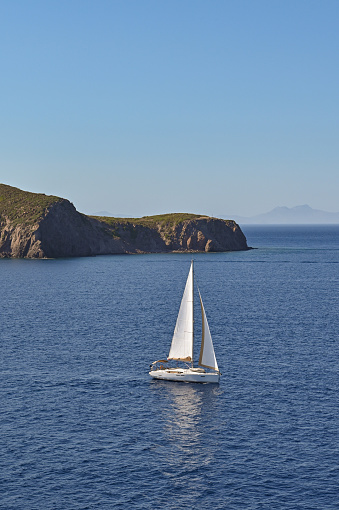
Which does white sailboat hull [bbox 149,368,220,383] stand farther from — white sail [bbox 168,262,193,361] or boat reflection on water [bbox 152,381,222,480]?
white sail [bbox 168,262,193,361]

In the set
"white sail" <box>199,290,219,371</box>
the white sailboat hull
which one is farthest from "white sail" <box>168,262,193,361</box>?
the white sailboat hull

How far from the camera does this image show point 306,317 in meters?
116

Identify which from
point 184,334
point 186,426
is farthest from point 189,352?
point 186,426

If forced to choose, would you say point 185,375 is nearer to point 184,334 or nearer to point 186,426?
point 184,334

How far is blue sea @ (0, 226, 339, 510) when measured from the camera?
47531 mm

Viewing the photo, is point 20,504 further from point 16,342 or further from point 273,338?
point 273,338

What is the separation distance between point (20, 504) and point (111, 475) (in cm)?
746

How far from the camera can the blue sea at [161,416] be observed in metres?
47.5

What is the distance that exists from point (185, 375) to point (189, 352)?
3448 mm

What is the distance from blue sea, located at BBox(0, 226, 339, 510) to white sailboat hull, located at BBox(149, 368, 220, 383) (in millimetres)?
915

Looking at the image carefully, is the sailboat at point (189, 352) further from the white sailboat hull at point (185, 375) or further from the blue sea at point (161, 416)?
the blue sea at point (161, 416)

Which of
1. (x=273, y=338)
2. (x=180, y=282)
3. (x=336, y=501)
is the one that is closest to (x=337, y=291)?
(x=180, y=282)

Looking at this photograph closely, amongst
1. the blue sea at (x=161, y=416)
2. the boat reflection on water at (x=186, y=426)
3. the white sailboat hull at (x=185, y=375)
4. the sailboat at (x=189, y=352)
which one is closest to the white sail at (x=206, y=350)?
the sailboat at (x=189, y=352)

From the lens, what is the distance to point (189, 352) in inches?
2970
